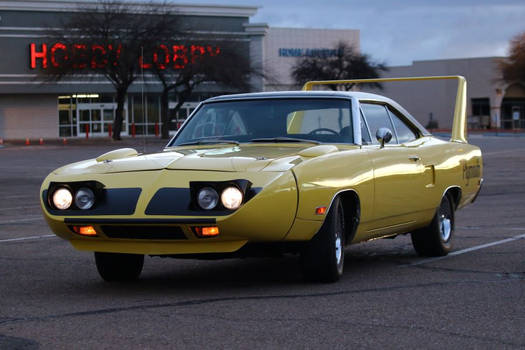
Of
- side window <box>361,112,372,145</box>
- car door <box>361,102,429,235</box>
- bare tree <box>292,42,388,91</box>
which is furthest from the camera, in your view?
bare tree <box>292,42,388,91</box>

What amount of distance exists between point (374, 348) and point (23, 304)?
257 cm

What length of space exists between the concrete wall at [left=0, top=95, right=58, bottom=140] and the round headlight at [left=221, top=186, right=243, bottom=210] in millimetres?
66746

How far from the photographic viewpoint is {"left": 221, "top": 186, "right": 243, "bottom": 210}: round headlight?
6.66 m

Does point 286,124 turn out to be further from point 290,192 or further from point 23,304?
point 23,304

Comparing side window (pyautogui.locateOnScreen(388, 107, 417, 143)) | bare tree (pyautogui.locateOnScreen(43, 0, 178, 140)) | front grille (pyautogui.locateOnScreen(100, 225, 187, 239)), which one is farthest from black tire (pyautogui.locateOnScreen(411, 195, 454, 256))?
bare tree (pyautogui.locateOnScreen(43, 0, 178, 140))

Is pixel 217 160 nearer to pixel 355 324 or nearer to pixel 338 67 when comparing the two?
pixel 355 324

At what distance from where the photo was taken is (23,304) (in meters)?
6.71

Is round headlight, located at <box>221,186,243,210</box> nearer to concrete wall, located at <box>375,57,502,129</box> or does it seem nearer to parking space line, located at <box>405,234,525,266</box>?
parking space line, located at <box>405,234,525,266</box>

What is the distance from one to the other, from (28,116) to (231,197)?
6741 centimetres

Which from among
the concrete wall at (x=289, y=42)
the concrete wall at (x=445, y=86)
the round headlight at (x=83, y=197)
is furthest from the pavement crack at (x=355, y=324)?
the concrete wall at (x=445, y=86)

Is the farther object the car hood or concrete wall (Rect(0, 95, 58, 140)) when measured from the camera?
concrete wall (Rect(0, 95, 58, 140))

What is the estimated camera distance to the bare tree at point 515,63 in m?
82.3

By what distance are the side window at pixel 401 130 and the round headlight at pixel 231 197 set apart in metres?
2.86

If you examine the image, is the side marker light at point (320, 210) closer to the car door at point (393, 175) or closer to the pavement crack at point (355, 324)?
the car door at point (393, 175)
